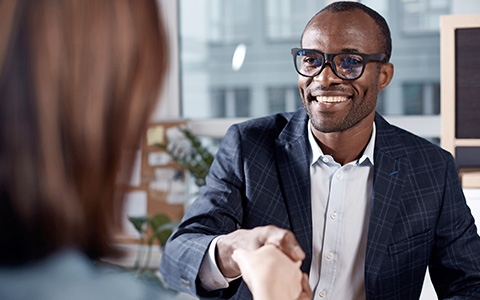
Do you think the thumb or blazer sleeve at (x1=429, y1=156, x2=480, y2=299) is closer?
the thumb

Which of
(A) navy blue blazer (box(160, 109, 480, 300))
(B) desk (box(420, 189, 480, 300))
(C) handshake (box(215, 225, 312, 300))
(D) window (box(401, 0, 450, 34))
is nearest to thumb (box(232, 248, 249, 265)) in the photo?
(C) handshake (box(215, 225, 312, 300))

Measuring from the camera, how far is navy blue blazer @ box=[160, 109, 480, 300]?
141 cm

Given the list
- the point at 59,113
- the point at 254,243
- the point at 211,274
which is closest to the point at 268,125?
the point at 211,274

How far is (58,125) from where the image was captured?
533 millimetres

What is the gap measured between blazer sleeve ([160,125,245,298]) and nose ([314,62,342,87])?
0.88 feet

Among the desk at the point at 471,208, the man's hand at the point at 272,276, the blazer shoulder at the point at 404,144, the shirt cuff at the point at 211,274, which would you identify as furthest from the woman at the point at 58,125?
the desk at the point at 471,208

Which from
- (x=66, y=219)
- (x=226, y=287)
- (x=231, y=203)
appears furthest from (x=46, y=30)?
(x=231, y=203)

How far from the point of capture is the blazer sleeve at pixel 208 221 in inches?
48.3

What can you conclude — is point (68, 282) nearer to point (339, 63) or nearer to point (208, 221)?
point (208, 221)

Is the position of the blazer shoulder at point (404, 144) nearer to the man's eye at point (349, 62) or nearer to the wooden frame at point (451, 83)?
the man's eye at point (349, 62)

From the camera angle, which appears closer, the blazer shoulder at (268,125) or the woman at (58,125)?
the woman at (58,125)

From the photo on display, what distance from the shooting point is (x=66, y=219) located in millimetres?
548

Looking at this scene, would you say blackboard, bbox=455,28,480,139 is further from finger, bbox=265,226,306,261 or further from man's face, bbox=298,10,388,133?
finger, bbox=265,226,306,261

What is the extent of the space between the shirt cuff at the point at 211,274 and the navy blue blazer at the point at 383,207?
164 millimetres
